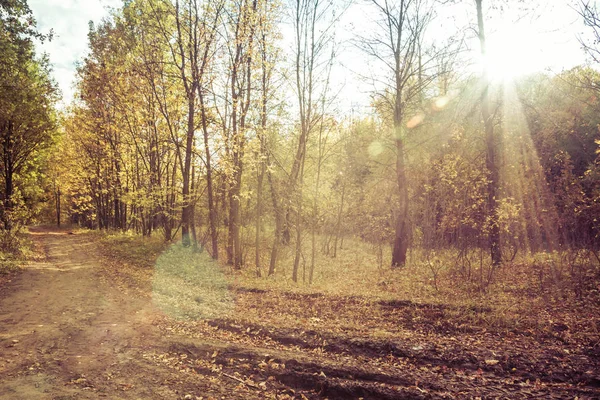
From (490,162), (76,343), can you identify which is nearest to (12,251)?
(76,343)

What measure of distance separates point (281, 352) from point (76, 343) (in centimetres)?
396

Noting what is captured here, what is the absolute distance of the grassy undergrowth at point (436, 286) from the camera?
727 cm

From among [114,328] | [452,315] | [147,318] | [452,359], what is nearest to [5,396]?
[114,328]

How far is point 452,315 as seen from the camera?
750 centimetres

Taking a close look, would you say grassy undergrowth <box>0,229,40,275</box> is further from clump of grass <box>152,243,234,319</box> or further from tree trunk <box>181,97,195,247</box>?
tree trunk <box>181,97,195,247</box>

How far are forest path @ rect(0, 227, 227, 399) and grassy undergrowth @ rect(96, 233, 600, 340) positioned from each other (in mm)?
1423

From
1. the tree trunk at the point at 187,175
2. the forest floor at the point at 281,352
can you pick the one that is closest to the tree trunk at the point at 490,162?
the forest floor at the point at 281,352

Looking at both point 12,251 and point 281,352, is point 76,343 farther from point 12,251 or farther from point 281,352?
point 12,251

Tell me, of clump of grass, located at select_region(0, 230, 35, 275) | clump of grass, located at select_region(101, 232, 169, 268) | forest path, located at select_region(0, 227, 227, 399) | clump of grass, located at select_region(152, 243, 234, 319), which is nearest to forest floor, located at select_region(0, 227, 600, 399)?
forest path, located at select_region(0, 227, 227, 399)

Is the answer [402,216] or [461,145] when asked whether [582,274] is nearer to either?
[402,216]

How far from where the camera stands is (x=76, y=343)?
655 centimetres

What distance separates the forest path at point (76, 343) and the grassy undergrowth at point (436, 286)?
1.42 metres

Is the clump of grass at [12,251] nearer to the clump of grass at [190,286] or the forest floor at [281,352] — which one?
the forest floor at [281,352]

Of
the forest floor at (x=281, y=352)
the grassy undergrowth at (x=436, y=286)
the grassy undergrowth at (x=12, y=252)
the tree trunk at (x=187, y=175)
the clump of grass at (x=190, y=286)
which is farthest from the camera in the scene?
the tree trunk at (x=187, y=175)
